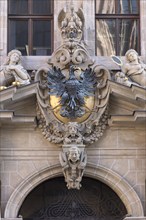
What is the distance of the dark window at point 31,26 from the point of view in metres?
15.3

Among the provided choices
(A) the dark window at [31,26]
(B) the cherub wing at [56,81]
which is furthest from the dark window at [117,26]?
(B) the cherub wing at [56,81]

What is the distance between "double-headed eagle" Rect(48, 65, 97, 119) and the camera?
1380 centimetres

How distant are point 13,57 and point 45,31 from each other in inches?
52.9

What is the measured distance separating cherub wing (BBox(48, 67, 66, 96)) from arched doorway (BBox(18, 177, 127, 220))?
5.65 ft

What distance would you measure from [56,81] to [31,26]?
1917 mm

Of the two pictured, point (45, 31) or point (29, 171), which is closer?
point (29, 171)

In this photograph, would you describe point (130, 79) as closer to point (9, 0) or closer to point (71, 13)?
point (71, 13)

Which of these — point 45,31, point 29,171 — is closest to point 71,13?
point 45,31

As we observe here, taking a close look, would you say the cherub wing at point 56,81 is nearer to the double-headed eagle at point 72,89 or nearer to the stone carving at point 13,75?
the double-headed eagle at point 72,89

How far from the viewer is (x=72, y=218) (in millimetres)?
14352

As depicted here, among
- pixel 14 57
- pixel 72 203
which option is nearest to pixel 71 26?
pixel 14 57

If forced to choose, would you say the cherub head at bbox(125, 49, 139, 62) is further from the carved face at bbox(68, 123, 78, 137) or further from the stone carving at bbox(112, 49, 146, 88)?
the carved face at bbox(68, 123, 78, 137)

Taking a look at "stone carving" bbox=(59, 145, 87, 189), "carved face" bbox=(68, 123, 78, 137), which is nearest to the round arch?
"stone carving" bbox=(59, 145, 87, 189)

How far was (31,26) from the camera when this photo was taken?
50.5ft
